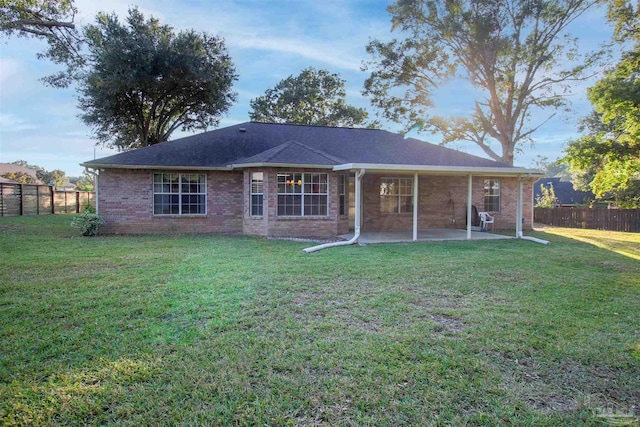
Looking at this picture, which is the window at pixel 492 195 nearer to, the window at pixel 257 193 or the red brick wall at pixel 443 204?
the red brick wall at pixel 443 204

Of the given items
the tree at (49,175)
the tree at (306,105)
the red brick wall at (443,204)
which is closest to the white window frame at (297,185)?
the red brick wall at (443,204)

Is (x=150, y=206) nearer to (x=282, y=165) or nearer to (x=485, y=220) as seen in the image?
(x=282, y=165)

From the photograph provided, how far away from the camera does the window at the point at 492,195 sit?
53.0 ft

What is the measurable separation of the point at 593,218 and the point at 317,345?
20934 millimetres

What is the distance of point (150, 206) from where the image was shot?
1321 centimetres

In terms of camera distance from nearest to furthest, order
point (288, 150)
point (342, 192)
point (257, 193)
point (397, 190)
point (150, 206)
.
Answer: point (257, 193) < point (288, 150) < point (150, 206) < point (342, 192) < point (397, 190)

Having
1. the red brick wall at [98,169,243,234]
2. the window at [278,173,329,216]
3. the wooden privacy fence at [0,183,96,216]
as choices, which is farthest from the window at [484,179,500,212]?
the wooden privacy fence at [0,183,96,216]

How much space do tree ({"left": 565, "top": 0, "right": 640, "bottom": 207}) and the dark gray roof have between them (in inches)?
254

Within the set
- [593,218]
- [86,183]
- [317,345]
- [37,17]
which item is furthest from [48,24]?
[86,183]

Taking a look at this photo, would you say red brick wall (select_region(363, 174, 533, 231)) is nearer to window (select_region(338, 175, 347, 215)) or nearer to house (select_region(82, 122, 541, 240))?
house (select_region(82, 122, 541, 240))

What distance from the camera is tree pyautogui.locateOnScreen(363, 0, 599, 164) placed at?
21.6 metres

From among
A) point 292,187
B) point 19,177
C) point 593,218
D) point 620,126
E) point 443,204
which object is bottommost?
point 593,218

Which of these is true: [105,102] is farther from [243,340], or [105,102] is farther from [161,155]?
[243,340]

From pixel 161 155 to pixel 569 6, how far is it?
75.4ft
